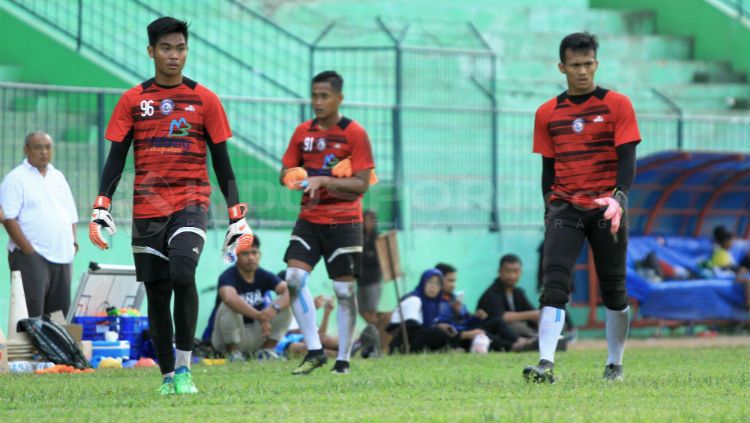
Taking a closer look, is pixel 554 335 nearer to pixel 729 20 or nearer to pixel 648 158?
pixel 648 158

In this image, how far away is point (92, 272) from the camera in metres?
13.7

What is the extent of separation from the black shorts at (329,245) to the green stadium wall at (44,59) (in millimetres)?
7590

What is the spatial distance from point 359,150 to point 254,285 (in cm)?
383

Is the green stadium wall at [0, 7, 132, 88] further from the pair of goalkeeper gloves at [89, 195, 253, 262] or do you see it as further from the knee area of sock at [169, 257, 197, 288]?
the knee area of sock at [169, 257, 197, 288]

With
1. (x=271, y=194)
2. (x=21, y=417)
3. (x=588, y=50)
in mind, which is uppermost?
(x=588, y=50)

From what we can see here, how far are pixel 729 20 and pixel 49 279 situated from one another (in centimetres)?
1547

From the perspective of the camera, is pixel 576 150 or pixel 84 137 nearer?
pixel 576 150

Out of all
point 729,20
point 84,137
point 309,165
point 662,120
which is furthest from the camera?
point 729,20

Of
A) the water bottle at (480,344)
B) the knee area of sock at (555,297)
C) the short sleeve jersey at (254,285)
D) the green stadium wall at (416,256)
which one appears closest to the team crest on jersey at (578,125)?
the knee area of sock at (555,297)

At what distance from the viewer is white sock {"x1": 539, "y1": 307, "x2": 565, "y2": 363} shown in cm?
906

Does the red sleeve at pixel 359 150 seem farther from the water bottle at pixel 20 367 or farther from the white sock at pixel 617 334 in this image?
the water bottle at pixel 20 367

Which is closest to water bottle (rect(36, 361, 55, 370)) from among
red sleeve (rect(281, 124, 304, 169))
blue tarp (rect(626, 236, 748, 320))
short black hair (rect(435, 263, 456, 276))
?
red sleeve (rect(281, 124, 304, 169))

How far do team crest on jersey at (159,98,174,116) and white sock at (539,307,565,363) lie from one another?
2.73 meters

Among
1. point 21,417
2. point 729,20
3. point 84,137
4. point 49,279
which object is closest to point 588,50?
point 21,417
